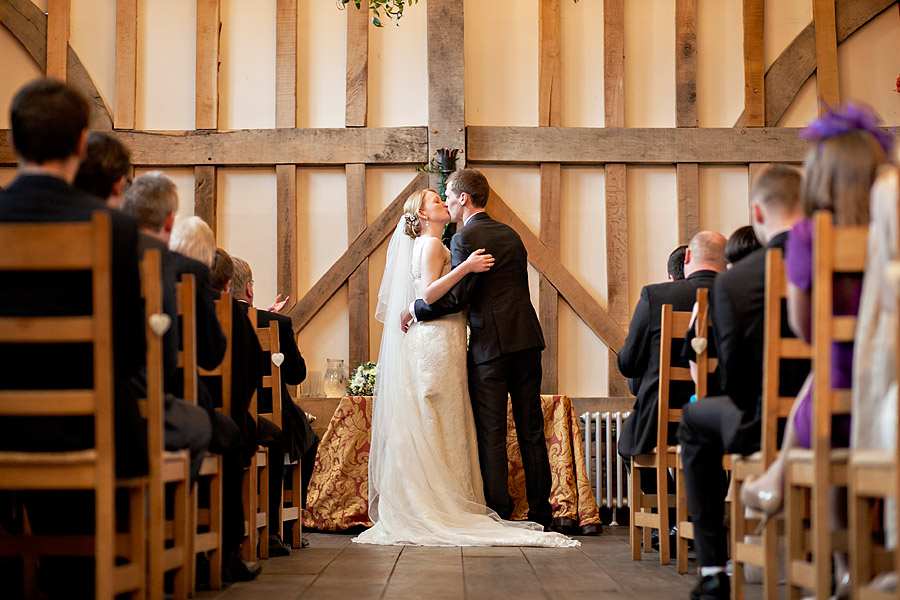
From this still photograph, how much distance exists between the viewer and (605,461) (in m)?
6.33

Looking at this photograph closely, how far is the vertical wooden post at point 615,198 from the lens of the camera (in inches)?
263

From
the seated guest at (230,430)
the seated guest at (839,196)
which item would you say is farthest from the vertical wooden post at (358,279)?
the seated guest at (839,196)

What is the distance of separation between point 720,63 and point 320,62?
9.39 ft

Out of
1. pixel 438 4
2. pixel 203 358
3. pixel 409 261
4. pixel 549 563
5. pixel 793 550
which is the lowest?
pixel 549 563

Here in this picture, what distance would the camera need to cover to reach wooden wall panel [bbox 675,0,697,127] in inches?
268

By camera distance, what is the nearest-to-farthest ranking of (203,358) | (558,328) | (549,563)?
(203,358) < (549,563) < (558,328)

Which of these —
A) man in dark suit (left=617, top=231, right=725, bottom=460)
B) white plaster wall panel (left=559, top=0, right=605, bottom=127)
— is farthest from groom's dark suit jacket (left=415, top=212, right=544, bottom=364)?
white plaster wall panel (left=559, top=0, right=605, bottom=127)

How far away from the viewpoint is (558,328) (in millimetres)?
6656

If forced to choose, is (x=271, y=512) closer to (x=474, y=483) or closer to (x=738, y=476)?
(x=474, y=483)

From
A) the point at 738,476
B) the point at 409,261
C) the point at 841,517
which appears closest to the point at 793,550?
the point at 841,517

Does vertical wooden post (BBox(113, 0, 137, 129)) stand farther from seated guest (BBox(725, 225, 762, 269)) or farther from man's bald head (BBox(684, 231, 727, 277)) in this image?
seated guest (BBox(725, 225, 762, 269))

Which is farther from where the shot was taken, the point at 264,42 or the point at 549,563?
the point at 264,42

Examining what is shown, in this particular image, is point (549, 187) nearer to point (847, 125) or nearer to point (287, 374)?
point (287, 374)

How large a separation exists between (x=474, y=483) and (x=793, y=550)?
270cm
